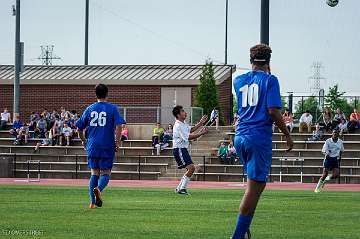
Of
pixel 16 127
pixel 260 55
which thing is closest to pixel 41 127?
pixel 16 127

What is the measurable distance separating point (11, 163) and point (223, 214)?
29.3 m

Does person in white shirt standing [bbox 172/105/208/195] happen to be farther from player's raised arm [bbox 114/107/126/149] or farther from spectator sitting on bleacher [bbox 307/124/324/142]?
spectator sitting on bleacher [bbox 307/124/324/142]

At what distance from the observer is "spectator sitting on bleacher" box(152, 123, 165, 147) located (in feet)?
148

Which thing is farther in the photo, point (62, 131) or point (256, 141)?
point (62, 131)

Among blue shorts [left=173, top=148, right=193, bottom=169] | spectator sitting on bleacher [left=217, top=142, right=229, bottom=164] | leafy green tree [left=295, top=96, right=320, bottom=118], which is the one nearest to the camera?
blue shorts [left=173, top=148, right=193, bottom=169]

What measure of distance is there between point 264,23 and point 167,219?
13672 mm

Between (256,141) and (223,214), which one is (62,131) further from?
(256,141)

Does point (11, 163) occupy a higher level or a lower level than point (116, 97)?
lower

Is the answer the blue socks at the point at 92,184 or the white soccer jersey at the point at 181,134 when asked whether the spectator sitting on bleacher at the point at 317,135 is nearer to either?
the white soccer jersey at the point at 181,134

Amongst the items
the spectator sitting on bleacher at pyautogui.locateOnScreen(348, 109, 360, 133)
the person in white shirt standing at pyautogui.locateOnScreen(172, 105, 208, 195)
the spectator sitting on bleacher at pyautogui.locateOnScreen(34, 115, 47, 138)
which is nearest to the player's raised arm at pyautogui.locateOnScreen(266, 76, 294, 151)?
the person in white shirt standing at pyautogui.locateOnScreen(172, 105, 208, 195)

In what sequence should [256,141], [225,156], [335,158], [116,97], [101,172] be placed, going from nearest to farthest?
[256,141], [101,172], [335,158], [225,156], [116,97]

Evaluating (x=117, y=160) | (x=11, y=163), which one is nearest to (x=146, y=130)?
(x=117, y=160)

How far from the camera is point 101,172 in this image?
17797mm

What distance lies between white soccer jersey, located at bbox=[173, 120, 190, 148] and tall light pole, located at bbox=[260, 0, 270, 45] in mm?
3724
